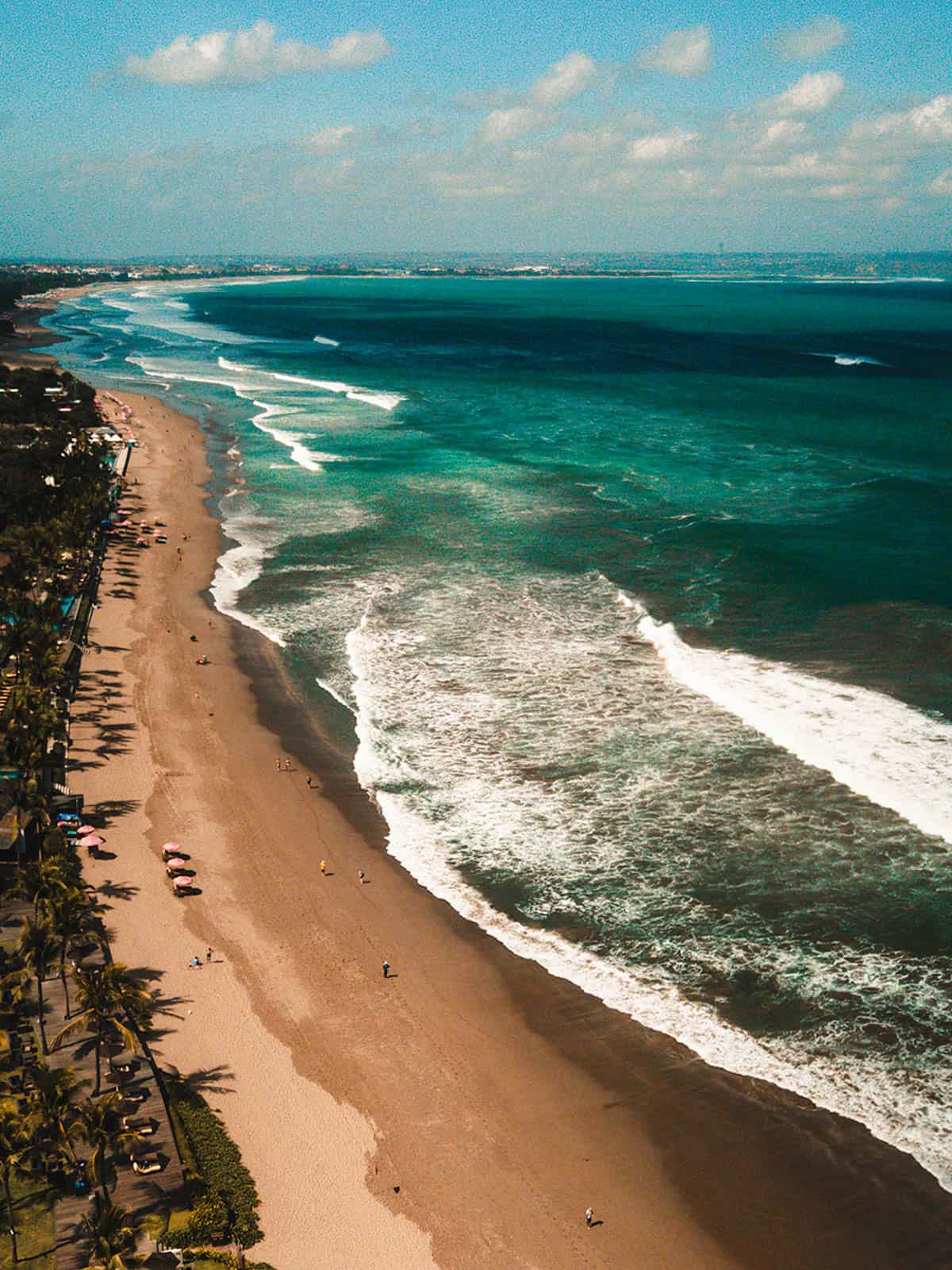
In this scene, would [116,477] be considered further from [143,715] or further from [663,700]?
[663,700]

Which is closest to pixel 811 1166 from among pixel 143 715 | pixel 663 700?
pixel 663 700

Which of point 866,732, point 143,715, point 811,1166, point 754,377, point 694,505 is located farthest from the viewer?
point 754,377

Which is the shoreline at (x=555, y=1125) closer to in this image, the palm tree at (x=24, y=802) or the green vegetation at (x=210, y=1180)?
the green vegetation at (x=210, y=1180)

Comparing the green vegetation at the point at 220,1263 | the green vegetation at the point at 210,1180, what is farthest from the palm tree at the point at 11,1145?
the green vegetation at the point at 220,1263

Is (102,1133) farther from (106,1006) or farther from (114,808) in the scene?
(114,808)

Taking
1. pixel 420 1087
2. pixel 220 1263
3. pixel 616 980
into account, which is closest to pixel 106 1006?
pixel 220 1263

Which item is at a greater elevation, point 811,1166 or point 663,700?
point 663,700
